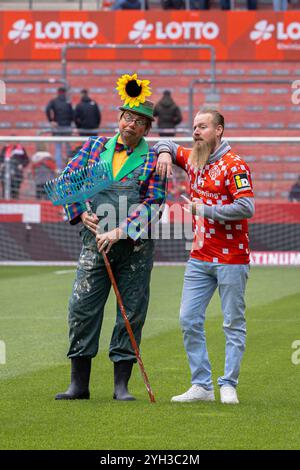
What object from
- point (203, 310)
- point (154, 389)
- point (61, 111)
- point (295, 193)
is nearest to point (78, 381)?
point (154, 389)

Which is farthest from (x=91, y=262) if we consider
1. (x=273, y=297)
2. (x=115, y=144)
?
(x=273, y=297)

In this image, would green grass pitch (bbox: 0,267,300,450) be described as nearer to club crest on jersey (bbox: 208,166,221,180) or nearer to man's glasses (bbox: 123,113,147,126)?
club crest on jersey (bbox: 208,166,221,180)

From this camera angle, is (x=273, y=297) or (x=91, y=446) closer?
(x=91, y=446)

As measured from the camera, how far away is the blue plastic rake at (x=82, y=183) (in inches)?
310

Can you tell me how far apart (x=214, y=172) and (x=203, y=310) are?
912 mm

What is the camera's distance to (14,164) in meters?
22.9

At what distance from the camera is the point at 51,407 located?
25.2 ft

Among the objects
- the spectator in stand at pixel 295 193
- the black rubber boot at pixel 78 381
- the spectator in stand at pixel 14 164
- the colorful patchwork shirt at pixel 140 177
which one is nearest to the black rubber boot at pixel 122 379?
the black rubber boot at pixel 78 381

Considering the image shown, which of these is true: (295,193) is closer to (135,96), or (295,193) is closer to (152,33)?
(152,33)

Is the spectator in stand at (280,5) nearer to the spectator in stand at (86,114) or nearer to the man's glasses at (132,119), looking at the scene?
the spectator in stand at (86,114)

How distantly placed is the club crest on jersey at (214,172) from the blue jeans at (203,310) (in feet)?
1.86

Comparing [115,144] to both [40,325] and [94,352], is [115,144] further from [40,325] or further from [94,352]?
[40,325]

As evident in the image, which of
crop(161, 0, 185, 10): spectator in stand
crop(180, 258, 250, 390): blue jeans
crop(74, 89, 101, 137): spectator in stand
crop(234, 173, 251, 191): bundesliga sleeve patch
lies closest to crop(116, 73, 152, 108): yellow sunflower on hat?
crop(234, 173, 251, 191): bundesliga sleeve patch

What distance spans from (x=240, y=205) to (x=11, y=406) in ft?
6.39
